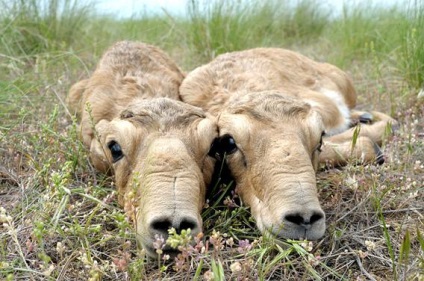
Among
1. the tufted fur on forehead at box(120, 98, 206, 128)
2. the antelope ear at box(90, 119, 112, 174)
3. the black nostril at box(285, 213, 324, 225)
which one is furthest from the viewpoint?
the antelope ear at box(90, 119, 112, 174)

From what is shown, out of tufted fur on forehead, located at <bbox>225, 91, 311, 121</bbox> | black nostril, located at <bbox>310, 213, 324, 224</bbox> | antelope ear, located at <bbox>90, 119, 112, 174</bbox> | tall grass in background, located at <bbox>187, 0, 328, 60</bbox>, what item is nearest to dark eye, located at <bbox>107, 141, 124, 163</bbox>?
antelope ear, located at <bbox>90, 119, 112, 174</bbox>

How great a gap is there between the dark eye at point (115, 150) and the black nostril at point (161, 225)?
1024mm

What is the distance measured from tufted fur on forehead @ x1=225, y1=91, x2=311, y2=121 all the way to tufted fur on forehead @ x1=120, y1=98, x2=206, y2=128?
0.34 meters

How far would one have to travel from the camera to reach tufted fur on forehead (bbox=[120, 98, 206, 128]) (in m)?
3.82

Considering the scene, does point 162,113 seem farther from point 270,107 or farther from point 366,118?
point 366,118

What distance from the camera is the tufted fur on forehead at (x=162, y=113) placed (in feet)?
12.5

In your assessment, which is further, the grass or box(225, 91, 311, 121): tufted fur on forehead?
box(225, 91, 311, 121): tufted fur on forehead

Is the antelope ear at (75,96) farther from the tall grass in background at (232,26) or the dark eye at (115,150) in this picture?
the tall grass in background at (232,26)

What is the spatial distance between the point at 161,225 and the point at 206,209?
2.71 ft

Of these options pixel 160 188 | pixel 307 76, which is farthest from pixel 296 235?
pixel 307 76

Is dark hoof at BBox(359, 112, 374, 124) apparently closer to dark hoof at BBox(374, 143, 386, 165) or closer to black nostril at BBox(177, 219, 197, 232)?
dark hoof at BBox(374, 143, 386, 165)

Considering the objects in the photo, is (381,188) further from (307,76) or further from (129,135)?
(307,76)

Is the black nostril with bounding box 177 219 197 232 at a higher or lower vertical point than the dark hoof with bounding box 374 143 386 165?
higher

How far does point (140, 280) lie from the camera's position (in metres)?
2.72
